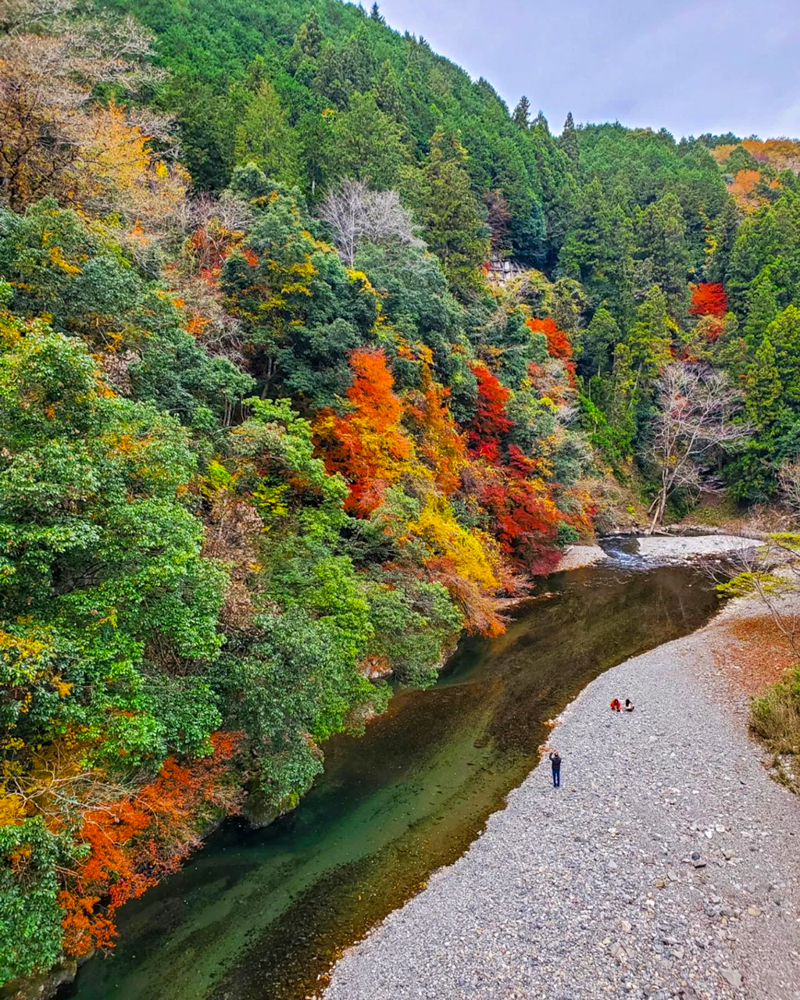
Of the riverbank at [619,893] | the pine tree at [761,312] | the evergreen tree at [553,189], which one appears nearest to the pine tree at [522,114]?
the evergreen tree at [553,189]

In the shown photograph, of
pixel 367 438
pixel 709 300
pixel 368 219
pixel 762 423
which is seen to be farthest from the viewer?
pixel 709 300

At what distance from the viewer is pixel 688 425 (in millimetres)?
45312

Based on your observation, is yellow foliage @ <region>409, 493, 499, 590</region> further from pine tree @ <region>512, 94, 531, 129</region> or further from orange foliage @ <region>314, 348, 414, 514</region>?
pine tree @ <region>512, 94, 531, 129</region>

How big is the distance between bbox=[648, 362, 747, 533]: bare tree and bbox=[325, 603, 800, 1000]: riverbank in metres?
35.2

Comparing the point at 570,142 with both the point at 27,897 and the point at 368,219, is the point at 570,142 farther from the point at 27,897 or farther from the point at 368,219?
the point at 27,897

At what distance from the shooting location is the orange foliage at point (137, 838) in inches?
322

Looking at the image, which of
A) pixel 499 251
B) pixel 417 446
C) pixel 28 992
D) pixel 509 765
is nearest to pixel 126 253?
pixel 417 446

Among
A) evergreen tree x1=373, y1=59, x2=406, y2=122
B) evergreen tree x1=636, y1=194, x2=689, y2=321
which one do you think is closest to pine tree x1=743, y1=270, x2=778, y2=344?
evergreen tree x1=636, y1=194, x2=689, y2=321

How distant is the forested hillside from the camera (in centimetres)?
795

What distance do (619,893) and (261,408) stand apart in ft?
47.3

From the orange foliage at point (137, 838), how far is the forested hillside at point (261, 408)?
8 centimetres

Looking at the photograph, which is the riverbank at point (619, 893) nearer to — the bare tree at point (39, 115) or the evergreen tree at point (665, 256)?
the bare tree at point (39, 115)

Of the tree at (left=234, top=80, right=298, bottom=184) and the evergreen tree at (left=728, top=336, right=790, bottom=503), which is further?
the evergreen tree at (left=728, top=336, right=790, bottom=503)

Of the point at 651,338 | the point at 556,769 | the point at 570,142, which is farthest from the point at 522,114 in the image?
the point at 556,769
